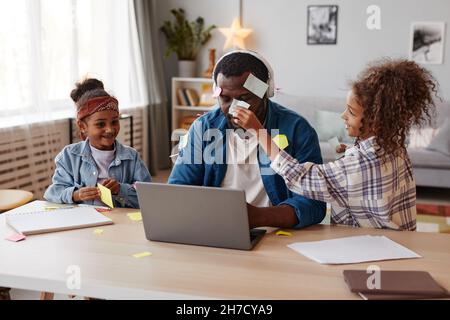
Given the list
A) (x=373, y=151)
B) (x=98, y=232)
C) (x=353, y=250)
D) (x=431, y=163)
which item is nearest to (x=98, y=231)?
(x=98, y=232)

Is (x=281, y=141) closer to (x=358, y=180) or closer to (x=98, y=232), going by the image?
(x=358, y=180)

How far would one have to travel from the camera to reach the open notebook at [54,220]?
179 centimetres

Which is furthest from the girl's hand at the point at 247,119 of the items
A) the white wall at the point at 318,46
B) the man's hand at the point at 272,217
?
the white wall at the point at 318,46

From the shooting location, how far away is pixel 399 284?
52.6 inches

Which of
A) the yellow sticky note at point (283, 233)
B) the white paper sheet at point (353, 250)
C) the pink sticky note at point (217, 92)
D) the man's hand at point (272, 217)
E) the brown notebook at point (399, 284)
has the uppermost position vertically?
the pink sticky note at point (217, 92)

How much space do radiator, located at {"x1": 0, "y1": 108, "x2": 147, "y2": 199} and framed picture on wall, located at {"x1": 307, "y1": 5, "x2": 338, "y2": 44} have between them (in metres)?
2.75

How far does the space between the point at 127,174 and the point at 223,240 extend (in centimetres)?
83

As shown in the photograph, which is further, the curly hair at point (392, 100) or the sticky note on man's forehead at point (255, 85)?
the sticky note on man's forehead at point (255, 85)

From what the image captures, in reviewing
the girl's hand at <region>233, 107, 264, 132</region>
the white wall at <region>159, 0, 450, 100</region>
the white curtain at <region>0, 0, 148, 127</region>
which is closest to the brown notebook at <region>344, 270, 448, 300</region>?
the girl's hand at <region>233, 107, 264, 132</region>

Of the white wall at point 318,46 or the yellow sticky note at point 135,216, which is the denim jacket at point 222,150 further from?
the white wall at point 318,46

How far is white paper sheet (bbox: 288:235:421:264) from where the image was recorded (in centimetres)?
154

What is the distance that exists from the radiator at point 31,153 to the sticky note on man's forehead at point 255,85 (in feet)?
8.56

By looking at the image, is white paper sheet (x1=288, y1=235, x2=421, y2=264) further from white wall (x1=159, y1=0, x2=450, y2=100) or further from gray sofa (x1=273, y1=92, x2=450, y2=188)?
white wall (x1=159, y1=0, x2=450, y2=100)

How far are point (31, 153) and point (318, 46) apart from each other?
321cm
